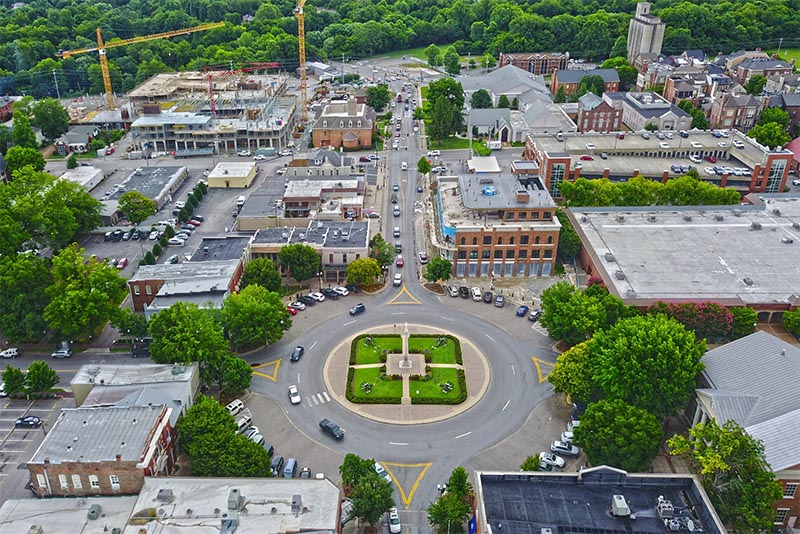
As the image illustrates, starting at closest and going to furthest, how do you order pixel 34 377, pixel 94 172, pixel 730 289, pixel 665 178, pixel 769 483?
pixel 769 483 → pixel 34 377 → pixel 730 289 → pixel 665 178 → pixel 94 172

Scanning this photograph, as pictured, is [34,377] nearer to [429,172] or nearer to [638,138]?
[429,172]

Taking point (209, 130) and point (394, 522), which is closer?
point (394, 522)

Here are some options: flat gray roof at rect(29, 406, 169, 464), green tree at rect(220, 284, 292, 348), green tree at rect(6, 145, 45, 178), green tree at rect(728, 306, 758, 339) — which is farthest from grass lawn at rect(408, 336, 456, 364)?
green tree at rect(6, 145, 45, 178)

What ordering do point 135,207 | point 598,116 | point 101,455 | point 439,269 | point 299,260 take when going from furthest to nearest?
point 598,116, point 135,207, point 439,269, point 299,260, point 101,455

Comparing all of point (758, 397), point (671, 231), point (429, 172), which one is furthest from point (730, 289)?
point (429, 172)

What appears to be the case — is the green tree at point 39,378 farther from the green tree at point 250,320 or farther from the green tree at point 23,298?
the green tree at point 250,320

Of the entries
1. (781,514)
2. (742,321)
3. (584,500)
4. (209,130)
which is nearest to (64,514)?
(584,500)

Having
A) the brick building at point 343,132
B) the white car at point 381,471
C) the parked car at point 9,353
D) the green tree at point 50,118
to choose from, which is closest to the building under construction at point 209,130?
the brick building at point 343,132

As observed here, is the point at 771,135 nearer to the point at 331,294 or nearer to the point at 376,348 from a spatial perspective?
the point at 331,294
